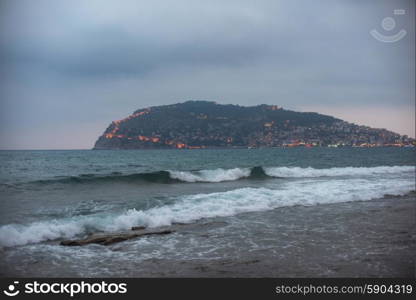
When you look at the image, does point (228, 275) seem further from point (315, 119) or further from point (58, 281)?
point (315, 119)

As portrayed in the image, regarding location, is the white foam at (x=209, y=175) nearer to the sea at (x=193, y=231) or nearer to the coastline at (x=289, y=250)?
the sea at (x=193, y=231)

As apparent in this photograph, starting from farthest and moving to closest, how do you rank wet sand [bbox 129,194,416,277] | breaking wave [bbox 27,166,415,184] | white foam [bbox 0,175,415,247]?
breaking wave [bbox 27,166,415,184]
white foam [bbox 0,175,415,247]
wet sand [bbox 129,194,416,277]

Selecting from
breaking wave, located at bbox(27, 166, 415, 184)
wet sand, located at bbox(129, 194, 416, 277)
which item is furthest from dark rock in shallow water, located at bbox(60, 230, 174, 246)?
breaking wave, located at bbox(27, 166, 415, 184)

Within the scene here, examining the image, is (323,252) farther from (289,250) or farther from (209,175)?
(209,175)

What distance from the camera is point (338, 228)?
971 cm

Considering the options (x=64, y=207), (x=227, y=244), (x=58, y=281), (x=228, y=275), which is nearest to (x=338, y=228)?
(x=227, y=244)

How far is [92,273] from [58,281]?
940mm

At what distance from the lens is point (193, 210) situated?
41.2 ft

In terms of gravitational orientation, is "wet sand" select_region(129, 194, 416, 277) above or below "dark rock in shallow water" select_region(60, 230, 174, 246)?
above

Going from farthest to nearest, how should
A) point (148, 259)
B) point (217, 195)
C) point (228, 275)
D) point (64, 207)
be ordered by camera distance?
point (217, 195) < point (64, 207) < point (148, 259) < point (228, 275)

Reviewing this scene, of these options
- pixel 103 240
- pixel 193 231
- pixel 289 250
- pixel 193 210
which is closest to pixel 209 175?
pixel 193 210

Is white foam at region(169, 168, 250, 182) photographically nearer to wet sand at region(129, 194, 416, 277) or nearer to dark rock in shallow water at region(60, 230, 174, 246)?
wet sand at region(129, 194, 416, 277)

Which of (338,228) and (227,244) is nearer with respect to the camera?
(227,244)

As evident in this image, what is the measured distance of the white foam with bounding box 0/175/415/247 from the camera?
364 inches
